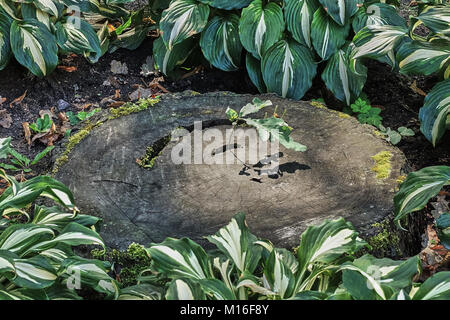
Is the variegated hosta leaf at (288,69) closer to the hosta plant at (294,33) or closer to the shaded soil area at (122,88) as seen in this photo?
the hosta plant at (294,33)

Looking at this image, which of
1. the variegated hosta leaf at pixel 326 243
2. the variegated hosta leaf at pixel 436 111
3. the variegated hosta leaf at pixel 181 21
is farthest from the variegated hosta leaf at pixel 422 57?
the variegated hosta leaf at pixel 326 243

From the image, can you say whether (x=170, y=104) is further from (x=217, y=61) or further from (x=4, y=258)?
(x=4, y=258)

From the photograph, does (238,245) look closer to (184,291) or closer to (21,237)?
(184,291)

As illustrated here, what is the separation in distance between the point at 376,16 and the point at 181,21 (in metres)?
1.12

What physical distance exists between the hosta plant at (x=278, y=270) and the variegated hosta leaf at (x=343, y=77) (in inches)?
59.8

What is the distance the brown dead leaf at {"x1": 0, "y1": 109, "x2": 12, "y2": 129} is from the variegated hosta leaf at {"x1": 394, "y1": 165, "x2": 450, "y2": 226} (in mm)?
2392

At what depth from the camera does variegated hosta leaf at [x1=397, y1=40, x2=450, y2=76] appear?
308 centimetres

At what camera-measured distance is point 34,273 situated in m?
1.98

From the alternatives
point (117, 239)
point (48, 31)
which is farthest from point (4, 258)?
point (48, 31)

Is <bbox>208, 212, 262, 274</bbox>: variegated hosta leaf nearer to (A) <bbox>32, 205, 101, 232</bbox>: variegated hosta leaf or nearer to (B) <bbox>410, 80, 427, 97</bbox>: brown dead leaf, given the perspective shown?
(A) <bbox>32, 205, 101, 232</bbox>: variegated hosta leaf

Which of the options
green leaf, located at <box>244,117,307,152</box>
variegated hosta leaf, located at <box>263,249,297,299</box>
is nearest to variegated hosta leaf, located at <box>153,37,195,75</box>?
green leaf, located at <box>244,117,307,152</box>

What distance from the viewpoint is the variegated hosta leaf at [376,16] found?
355 centimetres

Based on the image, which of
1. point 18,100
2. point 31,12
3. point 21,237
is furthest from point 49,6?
point 21,237

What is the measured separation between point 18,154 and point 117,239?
4.77 feet
